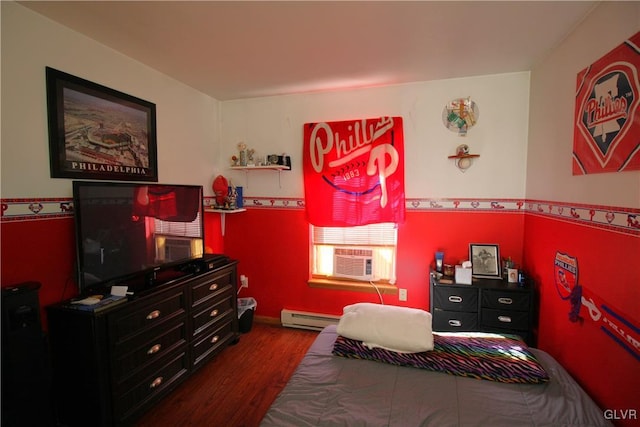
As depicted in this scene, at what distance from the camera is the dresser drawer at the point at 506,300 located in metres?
2.38

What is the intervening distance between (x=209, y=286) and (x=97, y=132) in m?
1.40

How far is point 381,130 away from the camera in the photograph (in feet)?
9.37

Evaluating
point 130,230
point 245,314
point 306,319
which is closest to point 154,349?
point 130,230

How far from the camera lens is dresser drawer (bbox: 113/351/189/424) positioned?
1803 millimetres

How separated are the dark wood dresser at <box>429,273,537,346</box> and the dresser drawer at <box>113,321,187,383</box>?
2037 mm

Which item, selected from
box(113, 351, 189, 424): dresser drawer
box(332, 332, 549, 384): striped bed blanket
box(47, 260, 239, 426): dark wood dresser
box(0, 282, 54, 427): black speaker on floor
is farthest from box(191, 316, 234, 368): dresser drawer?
box(332, 332, 549, 384): striped bed blanket

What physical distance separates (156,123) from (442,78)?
99.1 inches

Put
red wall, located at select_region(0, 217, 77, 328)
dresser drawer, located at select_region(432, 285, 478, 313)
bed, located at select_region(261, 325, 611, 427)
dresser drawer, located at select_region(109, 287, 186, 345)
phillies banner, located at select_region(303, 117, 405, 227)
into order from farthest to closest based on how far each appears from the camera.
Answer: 1. phillies banner, located at select_region(303, 117, 405, 227)
2. dresser drawer, located at select_region(432, 285, 478, 313)
3. dresser drawer, located at select_region(109, 287, 186, 345)
4. red wall, located at select_region(0, 217, 77, 328)
5. bed, located at select_region(261, 325, 611, 427)

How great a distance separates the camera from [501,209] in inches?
106

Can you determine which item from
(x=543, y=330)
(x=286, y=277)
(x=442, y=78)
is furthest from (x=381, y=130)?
(x=543, y=330)

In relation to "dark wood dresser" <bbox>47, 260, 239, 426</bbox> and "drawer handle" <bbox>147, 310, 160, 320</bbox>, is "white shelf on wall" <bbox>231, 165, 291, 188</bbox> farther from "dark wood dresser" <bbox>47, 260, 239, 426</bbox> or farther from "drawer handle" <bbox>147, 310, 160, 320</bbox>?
"drawer handle" <bbox>147, 310, 160, 320</bbox>

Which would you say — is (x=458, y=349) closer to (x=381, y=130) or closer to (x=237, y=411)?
(x=237, y=411)

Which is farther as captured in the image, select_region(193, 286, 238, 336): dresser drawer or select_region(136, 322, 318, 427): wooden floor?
select_region(193, 286, 238, 336): dresser drawer

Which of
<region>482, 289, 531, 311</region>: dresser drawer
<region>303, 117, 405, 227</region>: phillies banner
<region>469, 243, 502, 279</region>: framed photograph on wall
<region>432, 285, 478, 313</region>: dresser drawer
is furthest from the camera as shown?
<region>303, 117, 405, 227</region>: phillies banner
